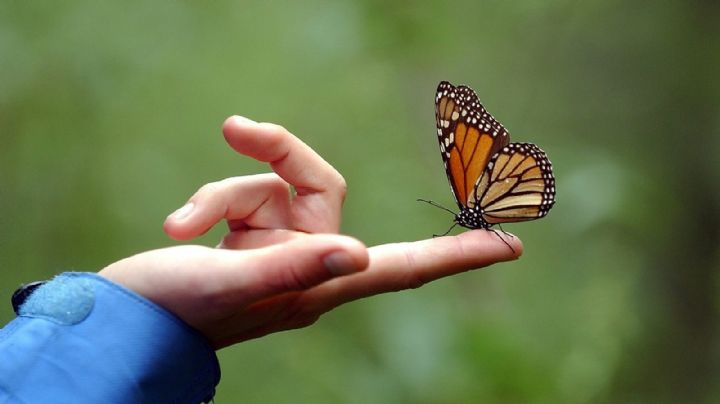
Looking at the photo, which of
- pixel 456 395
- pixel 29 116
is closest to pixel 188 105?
pixel 29 116

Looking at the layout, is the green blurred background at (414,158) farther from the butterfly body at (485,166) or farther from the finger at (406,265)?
the finger at (406,265)

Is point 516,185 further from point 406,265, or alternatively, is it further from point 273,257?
point 273,257

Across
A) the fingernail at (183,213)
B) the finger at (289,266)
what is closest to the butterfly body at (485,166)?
the fingernail at (183,213)

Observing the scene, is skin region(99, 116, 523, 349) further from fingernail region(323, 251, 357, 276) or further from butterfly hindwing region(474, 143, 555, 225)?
butterfly hindwing region(474, 143, 555, 225)

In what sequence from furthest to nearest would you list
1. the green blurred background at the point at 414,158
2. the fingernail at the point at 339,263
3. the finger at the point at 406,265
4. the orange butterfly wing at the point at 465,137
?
the green blurred background at the point at 414,158, the orange butterfly wing at the point at 465,137, the finger at the point at 406,265, the fingernail at the point at 339,263

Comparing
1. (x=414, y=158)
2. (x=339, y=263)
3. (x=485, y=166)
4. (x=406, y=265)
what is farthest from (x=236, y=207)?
(x=414, y=158)

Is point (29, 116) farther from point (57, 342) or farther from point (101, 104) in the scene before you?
point (57, 342)
